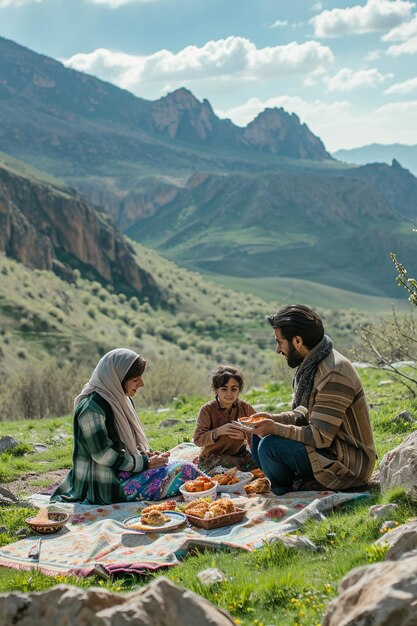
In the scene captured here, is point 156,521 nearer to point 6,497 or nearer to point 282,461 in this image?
point 282,461

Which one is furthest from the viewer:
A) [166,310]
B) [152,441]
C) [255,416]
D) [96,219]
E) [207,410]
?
[96,219]

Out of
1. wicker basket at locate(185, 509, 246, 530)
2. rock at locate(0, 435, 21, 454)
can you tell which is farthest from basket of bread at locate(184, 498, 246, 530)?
rock at locate(0, 435, 21, 454)

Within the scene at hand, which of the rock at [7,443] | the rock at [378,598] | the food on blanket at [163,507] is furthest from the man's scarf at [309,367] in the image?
the rock at [7,443]

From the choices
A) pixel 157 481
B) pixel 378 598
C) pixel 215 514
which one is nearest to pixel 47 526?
pixel 157 481

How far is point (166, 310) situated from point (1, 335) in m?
46.1

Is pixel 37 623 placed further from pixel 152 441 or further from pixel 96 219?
pixel 96 219

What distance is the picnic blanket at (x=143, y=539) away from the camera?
223 inches

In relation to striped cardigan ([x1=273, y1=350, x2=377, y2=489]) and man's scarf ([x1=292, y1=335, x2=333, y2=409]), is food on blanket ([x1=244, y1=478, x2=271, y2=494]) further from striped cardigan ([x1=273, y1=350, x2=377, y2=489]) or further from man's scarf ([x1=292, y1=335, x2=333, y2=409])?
man's scarf ([x1=292, y1=335, x2=333, y2=409])

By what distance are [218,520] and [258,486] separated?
1.07m

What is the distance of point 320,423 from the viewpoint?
6.79m

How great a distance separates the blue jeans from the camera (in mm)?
6969

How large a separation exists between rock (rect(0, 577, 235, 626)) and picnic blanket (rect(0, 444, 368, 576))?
100 inches

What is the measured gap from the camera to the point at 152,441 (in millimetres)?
12031

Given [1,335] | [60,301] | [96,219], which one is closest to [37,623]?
[1,335]
